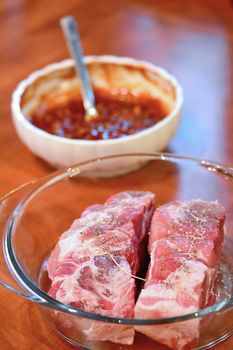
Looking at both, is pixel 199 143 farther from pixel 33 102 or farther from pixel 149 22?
pixel 149 22

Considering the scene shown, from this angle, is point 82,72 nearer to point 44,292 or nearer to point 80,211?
point 80,211

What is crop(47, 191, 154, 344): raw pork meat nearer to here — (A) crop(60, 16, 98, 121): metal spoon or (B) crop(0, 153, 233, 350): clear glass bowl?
(B) crop(0, 153, 233, 350): clear glass bowl

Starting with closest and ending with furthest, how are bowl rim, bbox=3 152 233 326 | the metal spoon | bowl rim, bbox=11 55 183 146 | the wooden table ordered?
1. bowl rim, bbox=3 152 233 326
2. the wooden table
3. bowl rim, bbox=11 55 183 146
4. the metal spoon

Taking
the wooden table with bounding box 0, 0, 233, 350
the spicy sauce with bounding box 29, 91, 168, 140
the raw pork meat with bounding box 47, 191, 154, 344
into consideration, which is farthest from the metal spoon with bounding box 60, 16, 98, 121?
the raw pork meat with bounding box 47, 191, 154, 344

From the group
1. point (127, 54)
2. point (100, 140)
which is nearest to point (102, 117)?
point (100, 140)

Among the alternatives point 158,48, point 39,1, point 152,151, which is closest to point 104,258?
point 152,151

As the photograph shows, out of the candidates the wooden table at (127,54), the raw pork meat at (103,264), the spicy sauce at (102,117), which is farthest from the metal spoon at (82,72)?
the raw pork meat at (103,264)
